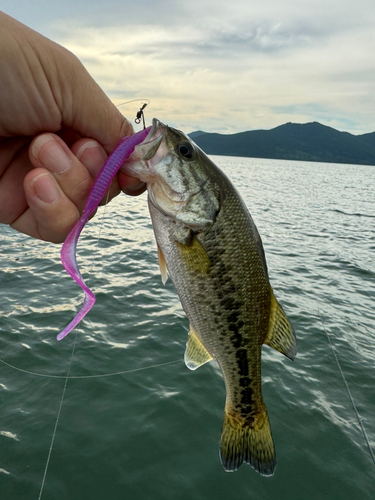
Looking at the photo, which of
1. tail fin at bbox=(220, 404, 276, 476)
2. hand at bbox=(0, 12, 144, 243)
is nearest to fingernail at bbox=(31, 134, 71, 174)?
hand at bbox=(0, 12, 144, 243)

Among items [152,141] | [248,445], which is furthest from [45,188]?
[248,445]

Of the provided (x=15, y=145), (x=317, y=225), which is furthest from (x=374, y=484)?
(x=317, y=225)

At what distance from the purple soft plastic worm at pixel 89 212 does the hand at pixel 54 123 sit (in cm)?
48

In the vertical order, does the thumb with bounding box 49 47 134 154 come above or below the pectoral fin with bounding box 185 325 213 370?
above

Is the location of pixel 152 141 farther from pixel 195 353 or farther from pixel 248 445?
pixel 248 445

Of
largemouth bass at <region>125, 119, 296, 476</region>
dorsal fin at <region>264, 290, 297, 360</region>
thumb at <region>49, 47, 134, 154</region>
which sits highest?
thumb at <region>49, 47, 134, 154</region>

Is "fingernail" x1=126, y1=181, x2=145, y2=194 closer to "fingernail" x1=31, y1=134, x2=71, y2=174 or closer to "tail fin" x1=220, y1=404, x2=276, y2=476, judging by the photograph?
"fingernail" x1=31, y1=134, x2=71, y2=174

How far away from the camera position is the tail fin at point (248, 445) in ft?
8.86

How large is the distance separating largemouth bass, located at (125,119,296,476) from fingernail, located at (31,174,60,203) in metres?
0.56

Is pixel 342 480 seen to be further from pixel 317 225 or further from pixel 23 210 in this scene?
pixel 317 225

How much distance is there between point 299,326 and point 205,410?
169 inches

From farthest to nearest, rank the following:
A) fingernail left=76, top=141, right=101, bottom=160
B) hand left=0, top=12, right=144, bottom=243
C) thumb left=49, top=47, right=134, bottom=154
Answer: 1. fingernail left=76, top=141, right=101, bottom=160
2. thumb left=49, top=47, right=134, bottom=154
3. hand left=0, top=12, right=144, bottom=243

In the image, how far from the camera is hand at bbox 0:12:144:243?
7.36 ft

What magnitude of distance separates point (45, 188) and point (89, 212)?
1.85 feet
